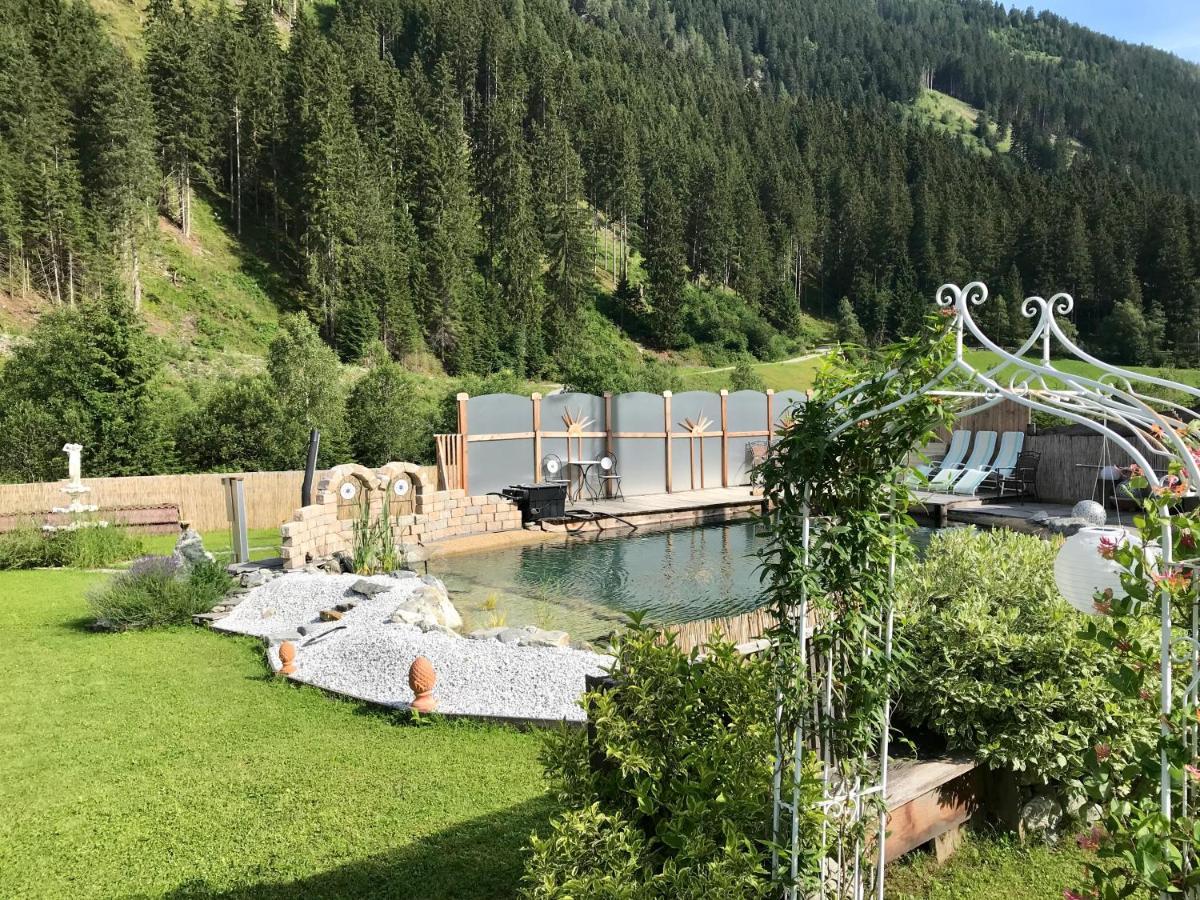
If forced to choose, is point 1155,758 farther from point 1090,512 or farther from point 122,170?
point 122,170

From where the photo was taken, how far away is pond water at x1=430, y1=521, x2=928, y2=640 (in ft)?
27.3

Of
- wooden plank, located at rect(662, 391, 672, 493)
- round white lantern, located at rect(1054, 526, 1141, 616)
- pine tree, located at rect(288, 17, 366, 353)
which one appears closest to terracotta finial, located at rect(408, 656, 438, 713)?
round white lantern, located at rect(1054, 526, 1141, 616)

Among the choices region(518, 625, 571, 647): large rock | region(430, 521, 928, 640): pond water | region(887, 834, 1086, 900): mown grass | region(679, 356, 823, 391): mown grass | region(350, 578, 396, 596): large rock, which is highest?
region(679, 356, 823, 391): mown grass

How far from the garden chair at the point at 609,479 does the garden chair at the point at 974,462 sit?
21.5 feet

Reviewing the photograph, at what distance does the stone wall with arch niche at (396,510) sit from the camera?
1066cm

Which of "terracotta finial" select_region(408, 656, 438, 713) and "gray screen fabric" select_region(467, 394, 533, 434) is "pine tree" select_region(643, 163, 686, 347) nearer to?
"gray screen fabric" select_region(467, 394, 533, 434)

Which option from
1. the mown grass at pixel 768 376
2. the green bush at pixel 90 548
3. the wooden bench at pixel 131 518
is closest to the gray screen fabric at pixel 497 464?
the wooden bench at pixel 131 518

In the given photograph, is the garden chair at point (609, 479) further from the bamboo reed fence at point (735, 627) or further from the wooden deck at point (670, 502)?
the bamboo reed fence at point (735, 627)

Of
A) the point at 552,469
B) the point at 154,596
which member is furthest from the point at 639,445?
the point at 154,596

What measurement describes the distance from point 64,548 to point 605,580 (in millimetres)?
7248

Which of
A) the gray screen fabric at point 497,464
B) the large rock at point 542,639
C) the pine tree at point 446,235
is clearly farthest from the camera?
the pine tree at point 446,235

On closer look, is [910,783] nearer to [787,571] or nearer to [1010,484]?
[787,571]

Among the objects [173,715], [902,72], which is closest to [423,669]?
[173,715]

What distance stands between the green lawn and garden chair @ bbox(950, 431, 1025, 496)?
44.4ft
